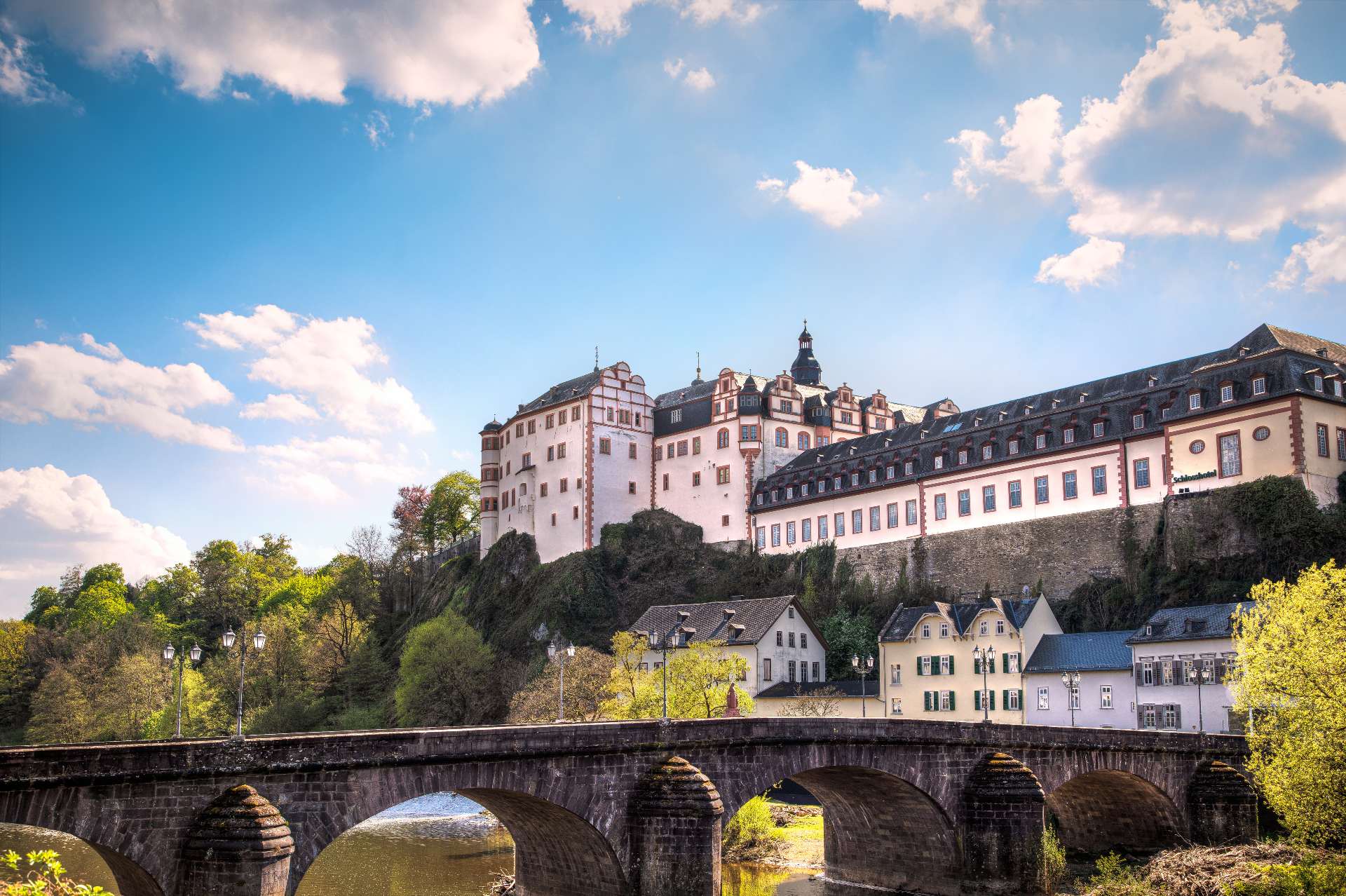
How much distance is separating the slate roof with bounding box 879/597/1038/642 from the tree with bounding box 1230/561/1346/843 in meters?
22.9

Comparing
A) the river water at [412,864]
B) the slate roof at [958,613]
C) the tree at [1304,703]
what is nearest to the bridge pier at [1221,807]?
the tree at [1304,703]

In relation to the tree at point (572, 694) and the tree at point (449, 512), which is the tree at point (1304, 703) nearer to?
the tree at point (572, 694)

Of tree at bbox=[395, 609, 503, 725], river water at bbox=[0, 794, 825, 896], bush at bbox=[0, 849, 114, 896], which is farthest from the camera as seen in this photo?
tree at bbox=[395, 609, 503, 725]

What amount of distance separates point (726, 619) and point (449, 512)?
58.2m

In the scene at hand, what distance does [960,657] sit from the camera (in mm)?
63969

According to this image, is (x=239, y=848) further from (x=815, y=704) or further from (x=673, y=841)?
(x=815, y=704)

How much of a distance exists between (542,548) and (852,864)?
61.1 m

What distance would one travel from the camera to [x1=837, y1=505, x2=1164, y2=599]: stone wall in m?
65.6

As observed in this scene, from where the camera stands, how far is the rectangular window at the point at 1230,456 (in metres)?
60.7

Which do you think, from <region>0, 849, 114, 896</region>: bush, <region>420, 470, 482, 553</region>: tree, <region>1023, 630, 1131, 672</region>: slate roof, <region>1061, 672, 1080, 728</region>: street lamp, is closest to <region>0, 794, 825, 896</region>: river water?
<region>1061, 672, 1080, 728</region>: street lamp

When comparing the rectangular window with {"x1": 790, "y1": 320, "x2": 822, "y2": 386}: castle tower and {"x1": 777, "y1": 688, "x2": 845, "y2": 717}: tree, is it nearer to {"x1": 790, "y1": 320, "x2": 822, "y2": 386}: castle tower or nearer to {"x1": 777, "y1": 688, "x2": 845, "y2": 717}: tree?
{"x1": 777, "y1": 688, "x2": 845, "y2": 717}: tree

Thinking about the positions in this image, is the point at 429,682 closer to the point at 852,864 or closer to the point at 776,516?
the point at 776,516

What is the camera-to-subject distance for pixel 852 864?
38.9 metres

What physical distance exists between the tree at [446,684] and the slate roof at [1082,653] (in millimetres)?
32818
